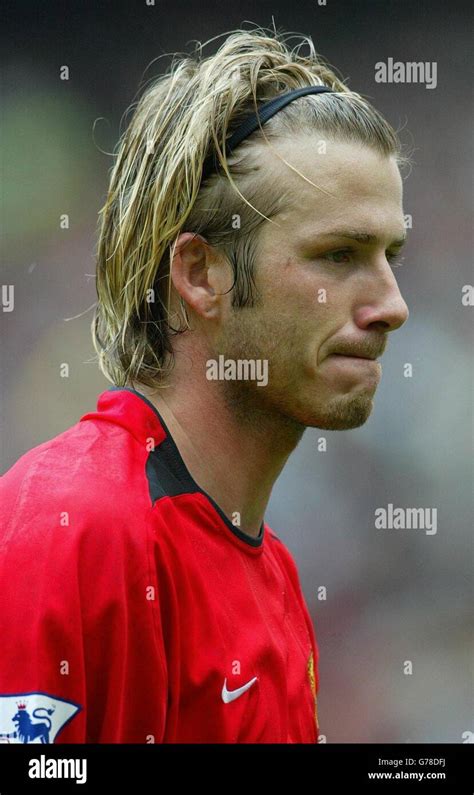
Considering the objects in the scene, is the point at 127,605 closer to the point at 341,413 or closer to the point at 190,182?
the point at 341,413

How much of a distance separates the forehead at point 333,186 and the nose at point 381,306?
0.09 metres

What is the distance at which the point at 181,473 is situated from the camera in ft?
5.66

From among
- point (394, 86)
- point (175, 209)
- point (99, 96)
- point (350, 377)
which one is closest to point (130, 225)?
point (175, 209)

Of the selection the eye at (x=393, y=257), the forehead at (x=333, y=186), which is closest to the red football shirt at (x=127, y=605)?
the forehead at (x=333, y=186)

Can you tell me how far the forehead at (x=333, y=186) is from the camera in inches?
70.5

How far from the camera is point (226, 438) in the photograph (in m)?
1.83

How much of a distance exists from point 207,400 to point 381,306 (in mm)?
373

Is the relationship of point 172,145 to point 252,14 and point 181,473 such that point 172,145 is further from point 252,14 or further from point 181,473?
point 252,14

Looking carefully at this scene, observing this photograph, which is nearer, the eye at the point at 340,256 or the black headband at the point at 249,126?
the eye at the point at 340,256

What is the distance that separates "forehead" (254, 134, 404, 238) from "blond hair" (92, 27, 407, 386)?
1.1 inches

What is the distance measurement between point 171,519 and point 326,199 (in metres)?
0.66

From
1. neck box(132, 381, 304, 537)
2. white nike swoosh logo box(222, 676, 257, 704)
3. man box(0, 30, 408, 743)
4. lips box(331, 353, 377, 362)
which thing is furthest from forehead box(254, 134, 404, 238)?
white nike swoosh logo box(222, 676, 257, 704)

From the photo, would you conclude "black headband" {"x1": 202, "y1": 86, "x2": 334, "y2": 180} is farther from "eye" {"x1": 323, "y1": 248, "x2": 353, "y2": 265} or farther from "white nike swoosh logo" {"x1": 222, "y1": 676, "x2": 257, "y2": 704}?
"white nike swoosh logo" {"x1": 222, "y1": 676, "x2": 257, "y2": 704}

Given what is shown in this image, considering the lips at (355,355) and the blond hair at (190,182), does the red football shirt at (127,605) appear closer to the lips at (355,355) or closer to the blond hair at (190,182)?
the blond hair at (190,182)
